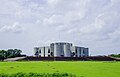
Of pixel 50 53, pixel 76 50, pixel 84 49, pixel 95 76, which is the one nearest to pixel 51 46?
pixel 50 53

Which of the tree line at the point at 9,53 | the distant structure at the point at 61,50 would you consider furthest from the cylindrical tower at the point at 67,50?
the tree line at the point at 9,53

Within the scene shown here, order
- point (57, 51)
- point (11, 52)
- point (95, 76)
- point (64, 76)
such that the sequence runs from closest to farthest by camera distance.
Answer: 1. point (64, 76)
2. point (95, 76)
3. point (11, 52)
4. point (57, 51)

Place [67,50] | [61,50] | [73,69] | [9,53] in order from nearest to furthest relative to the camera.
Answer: [73,69], [9,53], [67,50], [61,50]

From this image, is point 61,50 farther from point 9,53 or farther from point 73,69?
point 73,69

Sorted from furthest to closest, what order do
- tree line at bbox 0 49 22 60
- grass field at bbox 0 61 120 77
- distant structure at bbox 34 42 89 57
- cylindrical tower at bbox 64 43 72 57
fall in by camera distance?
distant structure at bbox 34 42 89 57, cylindrical tower at bbox 64 43 72 57, tree line at bbox 0 49 22 60, grass field at bbox 0 61 120 77

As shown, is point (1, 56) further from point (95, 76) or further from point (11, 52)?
point (95, 76)

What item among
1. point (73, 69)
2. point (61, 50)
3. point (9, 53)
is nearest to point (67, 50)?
point (61, 50)

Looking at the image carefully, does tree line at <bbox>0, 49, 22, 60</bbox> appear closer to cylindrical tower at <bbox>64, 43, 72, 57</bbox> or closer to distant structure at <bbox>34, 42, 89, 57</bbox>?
distant structure at <bbox>34, 42, 89, 57</bbox>

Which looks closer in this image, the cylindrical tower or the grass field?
the grass field

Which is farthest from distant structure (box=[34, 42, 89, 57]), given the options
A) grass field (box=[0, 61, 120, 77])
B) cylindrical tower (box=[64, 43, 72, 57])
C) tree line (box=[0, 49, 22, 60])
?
grass field (box=[0, 61, 120, 77])

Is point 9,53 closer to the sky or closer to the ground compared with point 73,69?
closer to the sky

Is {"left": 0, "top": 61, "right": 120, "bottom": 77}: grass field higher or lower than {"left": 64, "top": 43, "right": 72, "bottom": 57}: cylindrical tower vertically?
lower

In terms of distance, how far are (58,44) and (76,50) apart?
27.0ft

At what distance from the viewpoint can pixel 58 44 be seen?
401 ft
